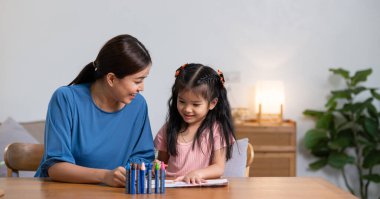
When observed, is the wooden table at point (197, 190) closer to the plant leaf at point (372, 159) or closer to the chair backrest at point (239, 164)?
the chair backrest at point (239, 164)

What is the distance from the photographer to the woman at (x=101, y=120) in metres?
2.34

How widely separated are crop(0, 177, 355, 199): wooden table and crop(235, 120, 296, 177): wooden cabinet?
2713mm

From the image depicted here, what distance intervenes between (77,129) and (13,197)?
0.47m

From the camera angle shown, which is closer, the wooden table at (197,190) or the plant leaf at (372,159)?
the wooden table at (197,190)

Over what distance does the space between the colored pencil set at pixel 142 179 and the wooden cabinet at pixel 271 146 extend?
9.86ft

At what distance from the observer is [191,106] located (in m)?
2.52

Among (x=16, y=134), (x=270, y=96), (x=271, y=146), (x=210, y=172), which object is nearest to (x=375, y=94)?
(x=270, y=96)

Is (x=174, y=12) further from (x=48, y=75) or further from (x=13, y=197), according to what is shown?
(x=13, y=197)

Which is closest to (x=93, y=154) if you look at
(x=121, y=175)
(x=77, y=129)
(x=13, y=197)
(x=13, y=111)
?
(x=77, y=129)

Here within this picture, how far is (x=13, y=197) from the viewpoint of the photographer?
6.63ft

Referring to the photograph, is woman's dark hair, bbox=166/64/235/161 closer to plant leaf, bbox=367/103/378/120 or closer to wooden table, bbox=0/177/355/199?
wooden table, bbox=0/177/355/199

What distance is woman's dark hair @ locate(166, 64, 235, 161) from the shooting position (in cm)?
256

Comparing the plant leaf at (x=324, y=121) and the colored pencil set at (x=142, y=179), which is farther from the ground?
the colored pencil set at (x=142, y=179)

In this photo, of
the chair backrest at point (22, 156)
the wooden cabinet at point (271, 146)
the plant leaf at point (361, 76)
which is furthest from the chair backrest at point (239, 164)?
the plant leaf at point (361, 76)
